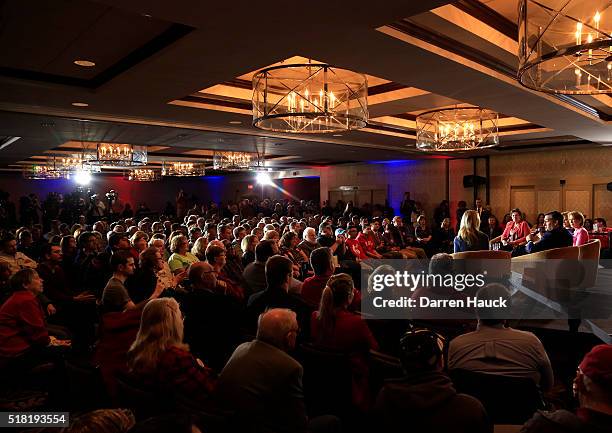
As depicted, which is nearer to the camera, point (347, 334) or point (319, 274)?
point (347, 334)

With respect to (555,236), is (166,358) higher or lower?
lower

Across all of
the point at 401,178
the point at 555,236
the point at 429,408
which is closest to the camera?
the point at 429,408

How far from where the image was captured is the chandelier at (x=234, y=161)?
10882 mm

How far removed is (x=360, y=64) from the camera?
3.58 meters

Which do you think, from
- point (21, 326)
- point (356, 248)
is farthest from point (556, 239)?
point (21, 326)

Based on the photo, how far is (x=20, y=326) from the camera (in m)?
3.15

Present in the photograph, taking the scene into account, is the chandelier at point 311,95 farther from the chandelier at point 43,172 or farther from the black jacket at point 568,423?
the chandelier at point 43,172

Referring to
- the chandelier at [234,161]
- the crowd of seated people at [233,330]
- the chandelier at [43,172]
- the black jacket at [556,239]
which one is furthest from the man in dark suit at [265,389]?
the chandelier at [43,172]

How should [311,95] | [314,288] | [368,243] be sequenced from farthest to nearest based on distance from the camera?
1. [368,243]
2. [314,288]
3. [311,95]

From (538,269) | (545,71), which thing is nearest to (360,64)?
(545,71)

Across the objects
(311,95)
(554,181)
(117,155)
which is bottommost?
(554,181)

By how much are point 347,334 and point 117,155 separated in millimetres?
7301

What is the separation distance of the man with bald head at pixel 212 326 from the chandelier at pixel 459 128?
12.1ft

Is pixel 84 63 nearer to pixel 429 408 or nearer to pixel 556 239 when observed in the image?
pixel 429 408
